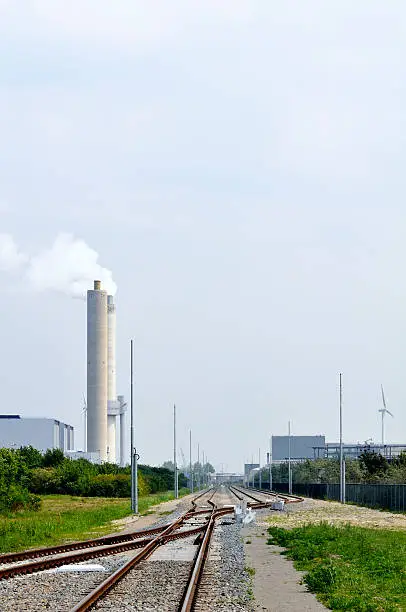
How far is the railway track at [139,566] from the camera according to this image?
1764 centimetres

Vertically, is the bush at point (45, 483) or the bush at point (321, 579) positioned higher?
the bush at point (321, 579)

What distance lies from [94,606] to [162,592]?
90.1 inches

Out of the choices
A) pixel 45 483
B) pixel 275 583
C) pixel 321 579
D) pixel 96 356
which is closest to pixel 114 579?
pixel 275 583

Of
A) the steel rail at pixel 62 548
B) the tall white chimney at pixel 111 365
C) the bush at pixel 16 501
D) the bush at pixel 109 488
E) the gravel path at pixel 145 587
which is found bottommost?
the bush at pixel 109 488

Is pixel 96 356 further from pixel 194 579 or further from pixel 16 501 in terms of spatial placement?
pixel 194 579

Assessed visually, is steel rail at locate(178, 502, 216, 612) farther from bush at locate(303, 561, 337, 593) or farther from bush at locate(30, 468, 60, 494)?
bush at locate(30, 468, 60, 494)

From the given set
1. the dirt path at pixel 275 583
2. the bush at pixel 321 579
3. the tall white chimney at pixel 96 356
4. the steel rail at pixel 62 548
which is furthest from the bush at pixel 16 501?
the tall white chimney at pixel 96 356

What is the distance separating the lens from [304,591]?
1966 centimetres

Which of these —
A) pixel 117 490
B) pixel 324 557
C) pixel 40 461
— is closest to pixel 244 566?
pixel 324 557

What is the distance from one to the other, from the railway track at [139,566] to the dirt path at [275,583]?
1.26 m

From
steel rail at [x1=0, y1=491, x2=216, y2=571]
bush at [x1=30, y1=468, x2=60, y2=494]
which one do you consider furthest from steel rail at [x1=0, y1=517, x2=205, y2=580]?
bush at [x1=30, y1=468, x2=60, y2=494]

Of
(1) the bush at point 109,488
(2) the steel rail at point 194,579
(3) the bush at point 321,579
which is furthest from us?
(1) the bush at point 109,488

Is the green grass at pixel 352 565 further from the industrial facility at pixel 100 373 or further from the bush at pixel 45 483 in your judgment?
the industrial facility at pixel 100 373

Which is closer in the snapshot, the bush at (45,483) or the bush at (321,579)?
the bush at (321,579)
